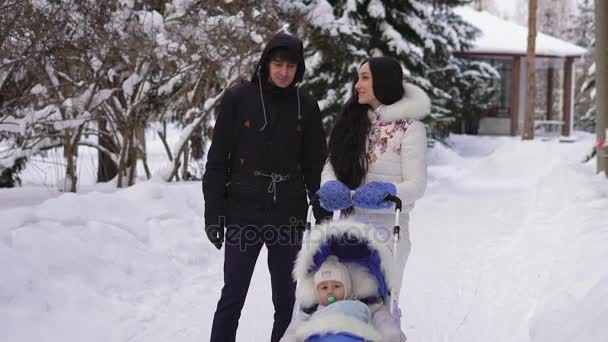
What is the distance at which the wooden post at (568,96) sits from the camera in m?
31.9

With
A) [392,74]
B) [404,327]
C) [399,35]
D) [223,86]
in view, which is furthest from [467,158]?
[392,74]

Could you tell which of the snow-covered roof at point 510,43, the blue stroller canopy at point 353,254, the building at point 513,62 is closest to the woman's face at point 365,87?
the blue stroller canopy at point 353,254

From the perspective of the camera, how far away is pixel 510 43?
31.3 meters

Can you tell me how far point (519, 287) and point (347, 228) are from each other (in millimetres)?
3503

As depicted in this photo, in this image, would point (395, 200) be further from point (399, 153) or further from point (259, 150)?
point (259, 150)

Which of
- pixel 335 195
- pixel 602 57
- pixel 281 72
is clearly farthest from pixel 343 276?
pixel 602 57

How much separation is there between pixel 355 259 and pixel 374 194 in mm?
457

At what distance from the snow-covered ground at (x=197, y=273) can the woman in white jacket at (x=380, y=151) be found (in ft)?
4.36

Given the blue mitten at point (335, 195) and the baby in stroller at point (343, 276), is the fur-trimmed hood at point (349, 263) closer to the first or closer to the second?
the baby in stroller at point (343, 276)

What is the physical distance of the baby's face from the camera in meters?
3.48

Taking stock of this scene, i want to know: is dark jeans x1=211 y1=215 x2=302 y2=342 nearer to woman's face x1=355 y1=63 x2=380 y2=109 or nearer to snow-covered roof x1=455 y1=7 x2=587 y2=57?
woman's face x1=355 y1=63 x2=380 y2=109

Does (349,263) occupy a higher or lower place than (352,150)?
lower

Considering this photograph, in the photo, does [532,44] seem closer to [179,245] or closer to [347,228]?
[179,245]

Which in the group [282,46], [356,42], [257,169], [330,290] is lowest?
[330,290]
